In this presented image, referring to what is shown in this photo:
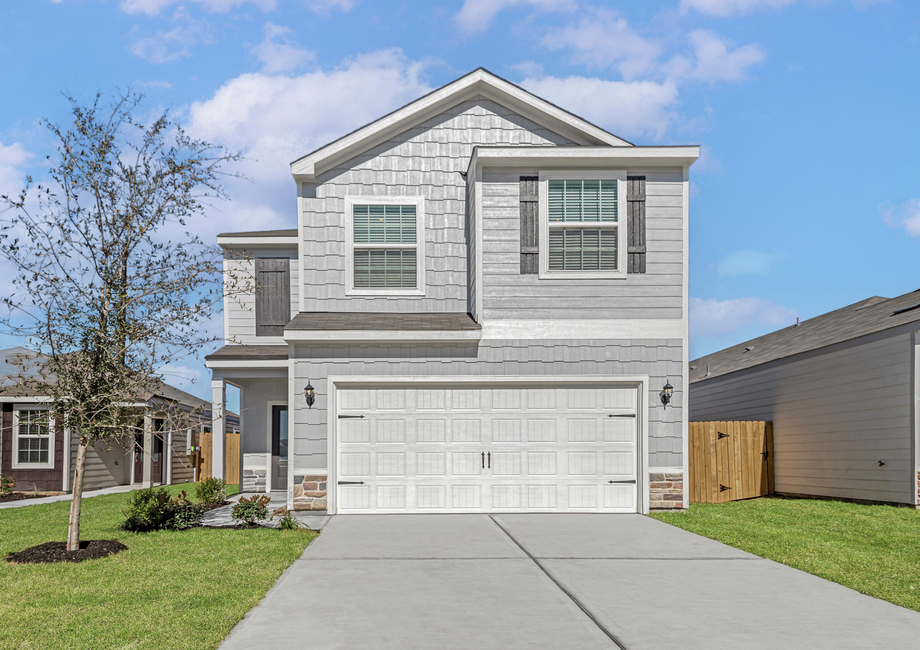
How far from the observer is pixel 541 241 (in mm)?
13164

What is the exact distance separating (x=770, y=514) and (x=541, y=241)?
6.26 meters

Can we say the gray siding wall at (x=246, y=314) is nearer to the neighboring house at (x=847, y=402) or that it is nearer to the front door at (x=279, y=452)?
the front door at (x=279, y=452)

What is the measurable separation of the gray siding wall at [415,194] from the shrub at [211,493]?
4474 mm

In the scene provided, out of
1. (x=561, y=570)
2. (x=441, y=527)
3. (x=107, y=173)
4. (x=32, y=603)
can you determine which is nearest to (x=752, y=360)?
(x=441, y=527)

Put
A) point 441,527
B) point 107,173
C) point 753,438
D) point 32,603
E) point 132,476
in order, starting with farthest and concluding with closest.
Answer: point 132,476 → point 753,438 → point 441,527 → point 107,173 → point 32,603

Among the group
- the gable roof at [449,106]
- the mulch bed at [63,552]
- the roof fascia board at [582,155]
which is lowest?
the mulch bed at [63,552]

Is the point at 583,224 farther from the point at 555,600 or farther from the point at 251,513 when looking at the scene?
the point at 555,600

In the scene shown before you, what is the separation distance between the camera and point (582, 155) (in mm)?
13039

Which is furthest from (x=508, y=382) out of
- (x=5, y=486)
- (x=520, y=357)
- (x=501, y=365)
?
(x=5, y=486)

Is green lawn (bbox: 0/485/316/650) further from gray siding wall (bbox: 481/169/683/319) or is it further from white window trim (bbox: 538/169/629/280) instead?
white window trim (bbox: 538/169/629/280)

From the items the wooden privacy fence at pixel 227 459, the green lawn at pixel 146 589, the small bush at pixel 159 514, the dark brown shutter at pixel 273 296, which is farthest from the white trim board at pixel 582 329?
the wooden privacy fence at pixel 227 459

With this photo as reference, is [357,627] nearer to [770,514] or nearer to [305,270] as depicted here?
[305,270]

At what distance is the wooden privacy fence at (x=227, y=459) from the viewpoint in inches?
880

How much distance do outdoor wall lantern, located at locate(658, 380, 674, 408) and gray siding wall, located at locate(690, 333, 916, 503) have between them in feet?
16.4
